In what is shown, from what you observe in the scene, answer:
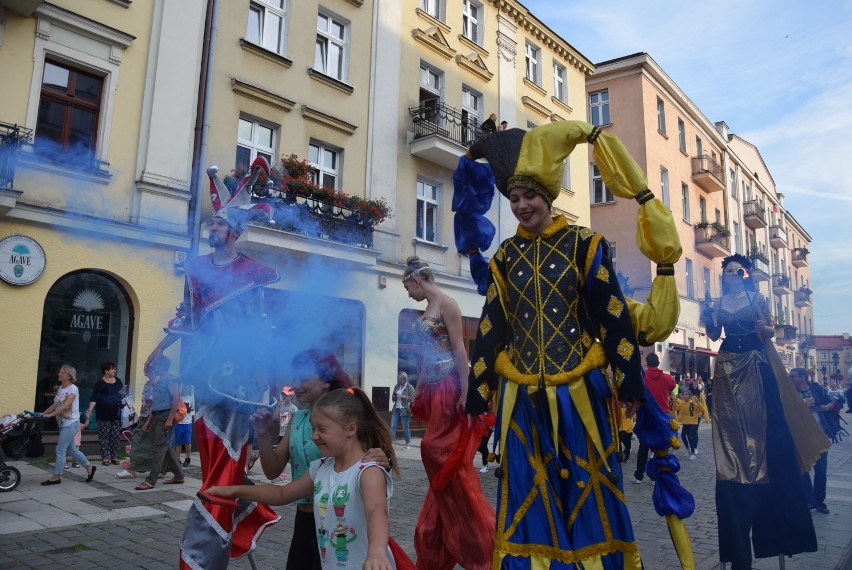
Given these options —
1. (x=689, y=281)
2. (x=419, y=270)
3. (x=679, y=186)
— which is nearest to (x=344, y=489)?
(x=419, y=270)

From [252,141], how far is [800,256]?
59.6 meters

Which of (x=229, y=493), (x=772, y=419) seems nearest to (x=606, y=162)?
(x=229, y=493)

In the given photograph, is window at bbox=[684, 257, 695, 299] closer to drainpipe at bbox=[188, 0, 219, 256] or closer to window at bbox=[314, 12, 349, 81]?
window at bbox=[314, 12, 349, 81]

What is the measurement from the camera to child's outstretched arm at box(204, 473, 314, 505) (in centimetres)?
288

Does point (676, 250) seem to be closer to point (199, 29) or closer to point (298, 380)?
point (298, 380)

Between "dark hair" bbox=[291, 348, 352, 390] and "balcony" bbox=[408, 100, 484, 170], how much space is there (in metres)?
13.9

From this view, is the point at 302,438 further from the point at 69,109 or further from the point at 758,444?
the point at 69,109

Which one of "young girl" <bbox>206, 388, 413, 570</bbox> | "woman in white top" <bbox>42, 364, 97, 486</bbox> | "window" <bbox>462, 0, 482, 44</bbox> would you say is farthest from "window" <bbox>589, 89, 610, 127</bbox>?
"young girl" <bbox>206, 388, 413, 570</bbox>

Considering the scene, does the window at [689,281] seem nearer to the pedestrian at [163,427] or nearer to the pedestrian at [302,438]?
the pedestrian at [163,427]

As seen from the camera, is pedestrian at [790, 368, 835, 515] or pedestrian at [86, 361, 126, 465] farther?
pedestrian at [86, 361, 126, 465]

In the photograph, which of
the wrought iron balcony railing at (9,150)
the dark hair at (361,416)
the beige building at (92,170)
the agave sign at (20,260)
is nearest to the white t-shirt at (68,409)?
the beige building at (92,170)

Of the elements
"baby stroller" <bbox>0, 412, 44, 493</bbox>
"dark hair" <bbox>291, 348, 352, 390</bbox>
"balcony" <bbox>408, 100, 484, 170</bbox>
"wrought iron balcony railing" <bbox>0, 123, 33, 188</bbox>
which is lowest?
"baby stroller" <bbox>0, 412, 44, 493</bbox>

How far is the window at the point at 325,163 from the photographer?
15.3 metres

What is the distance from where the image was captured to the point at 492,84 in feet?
68.4
